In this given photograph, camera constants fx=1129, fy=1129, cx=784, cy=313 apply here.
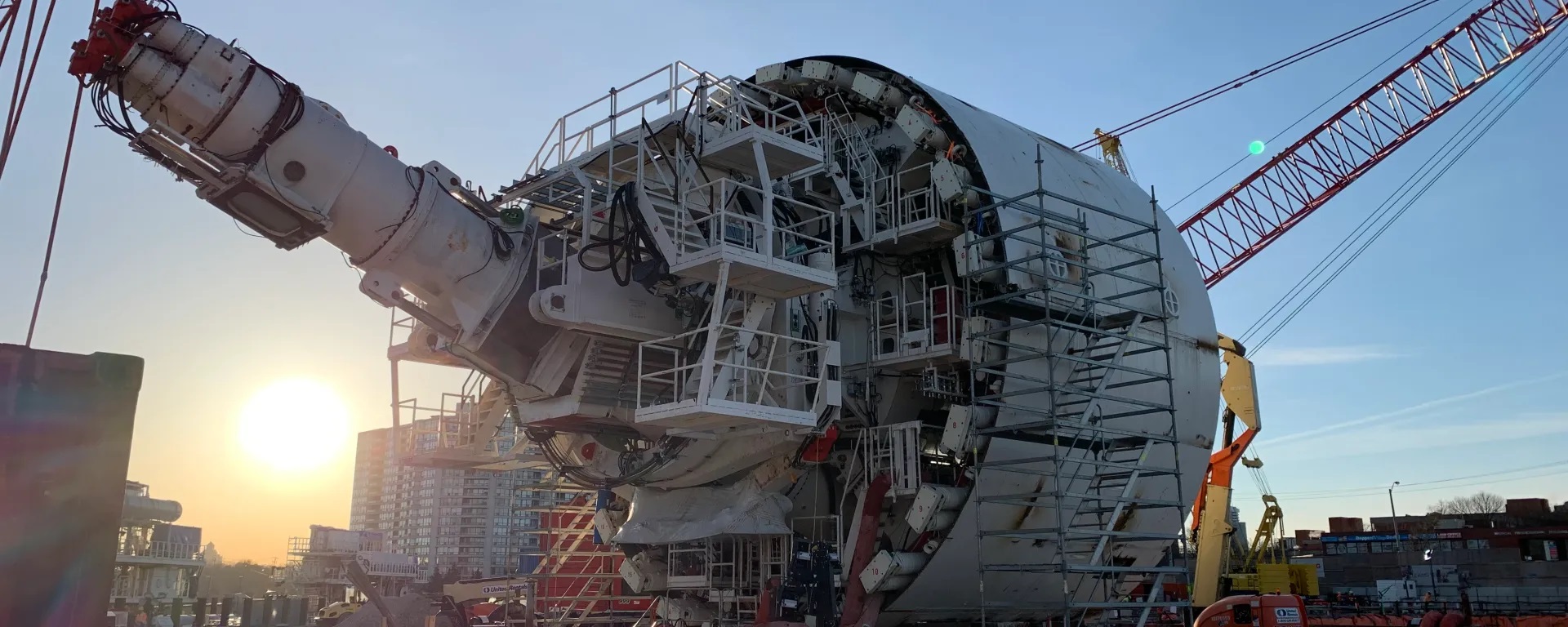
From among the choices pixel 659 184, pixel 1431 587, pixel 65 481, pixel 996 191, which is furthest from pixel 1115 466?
pixel 1431 587

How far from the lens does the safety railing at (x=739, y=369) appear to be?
1319cm

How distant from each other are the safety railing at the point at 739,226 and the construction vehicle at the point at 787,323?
0.07m

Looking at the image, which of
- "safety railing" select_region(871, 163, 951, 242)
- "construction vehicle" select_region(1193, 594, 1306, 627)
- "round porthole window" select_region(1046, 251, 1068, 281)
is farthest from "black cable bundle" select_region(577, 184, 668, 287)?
"construction vehicle" select_region(1193, 594, 1306, 627)

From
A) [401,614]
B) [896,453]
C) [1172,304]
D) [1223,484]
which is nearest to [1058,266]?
[1172,304]

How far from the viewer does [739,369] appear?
45.4ft

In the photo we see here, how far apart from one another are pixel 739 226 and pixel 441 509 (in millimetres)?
83244

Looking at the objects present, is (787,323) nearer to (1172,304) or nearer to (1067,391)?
(1067,391)

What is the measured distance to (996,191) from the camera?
1517 cm

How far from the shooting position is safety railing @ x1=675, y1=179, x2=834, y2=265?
510 inches

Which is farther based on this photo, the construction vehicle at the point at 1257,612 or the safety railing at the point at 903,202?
the safety railing at the point at 903,202

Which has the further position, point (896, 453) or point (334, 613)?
point (334, 613)

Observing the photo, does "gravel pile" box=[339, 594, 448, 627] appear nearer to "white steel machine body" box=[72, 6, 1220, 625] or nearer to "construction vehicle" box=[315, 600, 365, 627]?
"construction vehicle" box=[315, 600, 365, 627]

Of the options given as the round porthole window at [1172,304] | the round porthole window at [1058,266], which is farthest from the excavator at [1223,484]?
the round porthole window at [1058,266]

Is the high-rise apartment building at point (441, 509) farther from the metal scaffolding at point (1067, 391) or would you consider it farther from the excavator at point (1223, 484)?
the excavator at point (1223, 484)
